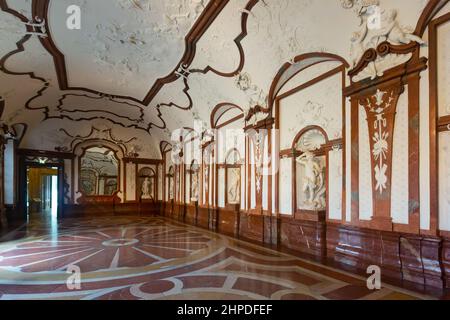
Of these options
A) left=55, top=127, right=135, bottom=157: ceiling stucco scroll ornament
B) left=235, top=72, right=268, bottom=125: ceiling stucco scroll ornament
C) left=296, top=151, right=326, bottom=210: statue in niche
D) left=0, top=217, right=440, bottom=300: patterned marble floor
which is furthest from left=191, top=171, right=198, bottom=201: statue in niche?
left=296, top=151, right=326, bottom=210: statue in niche

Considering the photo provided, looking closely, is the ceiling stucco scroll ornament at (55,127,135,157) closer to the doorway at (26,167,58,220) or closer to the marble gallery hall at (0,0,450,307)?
the marble gallery hall at (0,0,450,307)

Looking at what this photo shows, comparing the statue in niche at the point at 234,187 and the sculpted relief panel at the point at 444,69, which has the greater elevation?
the sculpted relief panel at the point at 444,69

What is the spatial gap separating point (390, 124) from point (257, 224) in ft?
14.1

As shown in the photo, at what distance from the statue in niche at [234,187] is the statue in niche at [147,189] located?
8564 mm

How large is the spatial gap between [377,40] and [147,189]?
14.7 metres

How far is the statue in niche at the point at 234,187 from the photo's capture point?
9.04m

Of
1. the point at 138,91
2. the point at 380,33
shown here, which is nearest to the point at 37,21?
the point at 138,91

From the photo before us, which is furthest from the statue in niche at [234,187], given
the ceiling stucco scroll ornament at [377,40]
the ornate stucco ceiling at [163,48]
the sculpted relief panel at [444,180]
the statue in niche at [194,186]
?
the sculpted relief panel at [444,180]

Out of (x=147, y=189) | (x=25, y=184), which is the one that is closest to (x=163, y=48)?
(x=147, y=189)

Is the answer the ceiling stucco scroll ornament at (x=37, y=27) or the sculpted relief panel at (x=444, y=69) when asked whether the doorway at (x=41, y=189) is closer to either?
the ceiling stucco scroll ornament at (x=37, y=27)

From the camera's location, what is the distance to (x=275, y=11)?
518 centimetres

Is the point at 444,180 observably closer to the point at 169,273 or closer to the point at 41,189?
the point at 169,273

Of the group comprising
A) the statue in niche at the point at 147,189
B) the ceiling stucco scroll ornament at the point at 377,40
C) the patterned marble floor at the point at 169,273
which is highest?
the ceiling stucco scroll ornament at the point at 377,40
